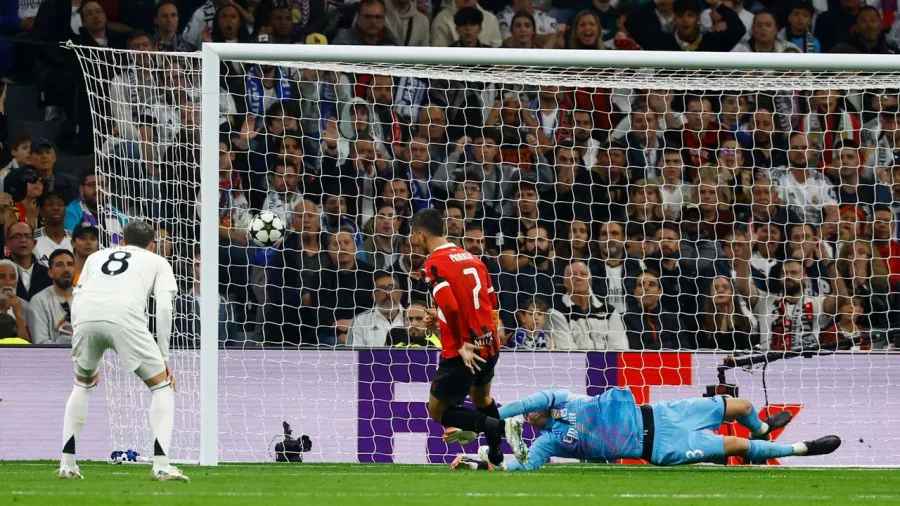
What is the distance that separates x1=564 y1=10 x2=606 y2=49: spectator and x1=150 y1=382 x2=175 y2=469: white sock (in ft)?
24.8

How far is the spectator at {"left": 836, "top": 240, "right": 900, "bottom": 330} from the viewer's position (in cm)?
1169

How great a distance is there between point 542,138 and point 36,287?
505 cm

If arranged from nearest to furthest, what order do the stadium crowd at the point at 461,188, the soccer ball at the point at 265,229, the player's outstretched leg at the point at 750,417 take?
1. the player's outstretched leg at the point at 750,417
2. the soccer ball at the point at 265,229
3. the stadium crowd at the point at 461,188

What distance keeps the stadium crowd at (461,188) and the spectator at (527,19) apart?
2 centimetres

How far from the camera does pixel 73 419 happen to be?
7406 millimetres

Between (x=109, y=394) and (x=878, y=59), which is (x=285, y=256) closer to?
(x=109, y=394)

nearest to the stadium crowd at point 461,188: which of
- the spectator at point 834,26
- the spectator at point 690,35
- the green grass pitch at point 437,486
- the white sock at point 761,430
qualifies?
the spectator at point 690,35

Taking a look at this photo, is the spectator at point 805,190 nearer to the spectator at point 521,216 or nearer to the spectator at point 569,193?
the spectator at point 569,193

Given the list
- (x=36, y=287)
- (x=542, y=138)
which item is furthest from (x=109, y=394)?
(x=542, y=138)

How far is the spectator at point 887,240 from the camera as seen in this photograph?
11.9 m

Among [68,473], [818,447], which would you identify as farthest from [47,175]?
[818,447]

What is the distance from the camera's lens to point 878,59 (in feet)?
30.6

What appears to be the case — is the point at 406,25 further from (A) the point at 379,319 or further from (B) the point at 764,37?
(A) the point at 379,319

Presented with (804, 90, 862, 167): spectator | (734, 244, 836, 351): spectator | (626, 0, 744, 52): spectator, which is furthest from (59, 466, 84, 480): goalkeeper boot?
(626, 0, 744, 52): spectator
